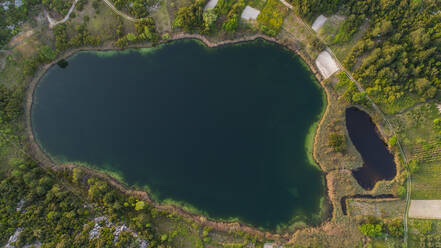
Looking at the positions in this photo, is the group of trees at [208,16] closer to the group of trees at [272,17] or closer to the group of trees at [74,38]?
the group of trees at [272,17]

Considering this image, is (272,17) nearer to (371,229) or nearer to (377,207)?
(377,207)

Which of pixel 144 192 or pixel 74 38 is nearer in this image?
pixel 144 192

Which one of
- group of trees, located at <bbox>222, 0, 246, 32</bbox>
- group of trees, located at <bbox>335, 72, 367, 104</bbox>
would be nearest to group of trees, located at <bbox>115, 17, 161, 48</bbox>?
group of trees, located at <bbox>222, 0, 246, 32</bbox>

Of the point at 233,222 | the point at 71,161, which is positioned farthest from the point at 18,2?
the point at 233,222

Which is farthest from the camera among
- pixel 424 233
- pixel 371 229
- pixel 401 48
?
pixel 401 48

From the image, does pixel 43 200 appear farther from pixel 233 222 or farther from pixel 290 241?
pixel 290 241

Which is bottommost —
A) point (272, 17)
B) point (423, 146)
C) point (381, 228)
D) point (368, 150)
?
point (381, 228)

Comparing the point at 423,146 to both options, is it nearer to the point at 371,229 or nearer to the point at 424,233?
the point at 424,233

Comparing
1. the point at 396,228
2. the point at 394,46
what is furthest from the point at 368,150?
the point at 394,46

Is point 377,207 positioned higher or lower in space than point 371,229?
higher

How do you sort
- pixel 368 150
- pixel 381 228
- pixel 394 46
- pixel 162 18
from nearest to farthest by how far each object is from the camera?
1. pixel 381 228
2. pixel 394 46
3. pixel 368 150
4. pixel 162 18

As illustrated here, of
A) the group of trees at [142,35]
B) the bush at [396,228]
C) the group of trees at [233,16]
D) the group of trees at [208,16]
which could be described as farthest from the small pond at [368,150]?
the group of trees at [142,35]
